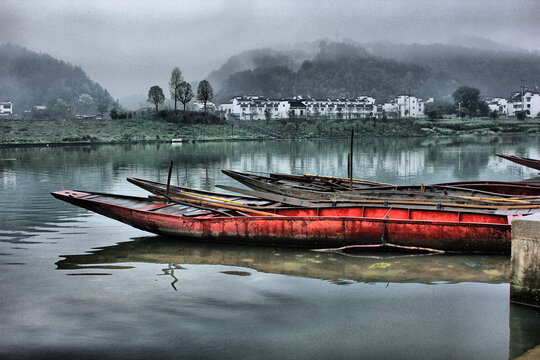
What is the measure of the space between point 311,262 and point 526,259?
5.42m

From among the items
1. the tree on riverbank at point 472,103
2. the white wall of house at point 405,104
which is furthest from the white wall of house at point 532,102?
the white wall of house at point 405,104

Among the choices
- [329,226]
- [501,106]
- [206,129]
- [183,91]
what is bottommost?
[329,226]

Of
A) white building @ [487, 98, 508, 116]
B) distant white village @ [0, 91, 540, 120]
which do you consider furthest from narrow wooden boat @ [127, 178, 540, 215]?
white building @ [487, 98, 508, 116]

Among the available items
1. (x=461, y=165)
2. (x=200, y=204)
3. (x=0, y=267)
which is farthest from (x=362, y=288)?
(x=461, y=165)

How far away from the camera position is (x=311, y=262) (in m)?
12.8

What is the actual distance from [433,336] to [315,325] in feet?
6.62

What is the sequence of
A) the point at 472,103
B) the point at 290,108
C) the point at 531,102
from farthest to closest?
the point at 472,103 → the point at 531,102 → the point at 290,108

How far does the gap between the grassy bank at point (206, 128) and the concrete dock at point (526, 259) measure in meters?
82.0

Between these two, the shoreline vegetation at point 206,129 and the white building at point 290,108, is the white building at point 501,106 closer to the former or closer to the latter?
the shoreline vegetation at point 206,129

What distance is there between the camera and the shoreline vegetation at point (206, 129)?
86312mm

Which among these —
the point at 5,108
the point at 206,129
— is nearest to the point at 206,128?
the point at 206,129

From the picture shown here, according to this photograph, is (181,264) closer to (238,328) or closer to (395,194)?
(238,328)

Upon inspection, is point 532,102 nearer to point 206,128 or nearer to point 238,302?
point 206,128

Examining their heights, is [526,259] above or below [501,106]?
below
